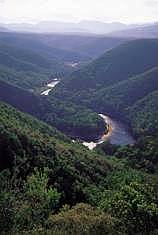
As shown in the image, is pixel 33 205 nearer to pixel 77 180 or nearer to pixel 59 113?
pixel 77 180

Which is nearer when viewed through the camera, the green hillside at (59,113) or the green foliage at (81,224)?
the green foliage at (81,224)

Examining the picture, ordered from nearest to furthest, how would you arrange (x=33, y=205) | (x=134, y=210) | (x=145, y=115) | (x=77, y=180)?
(x=33, y=205) → (x=134, y=210) → (x=77, y=180) → (x=145, y=115)

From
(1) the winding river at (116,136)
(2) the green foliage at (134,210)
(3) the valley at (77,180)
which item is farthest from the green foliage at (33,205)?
(1) the winding river at (116,136)

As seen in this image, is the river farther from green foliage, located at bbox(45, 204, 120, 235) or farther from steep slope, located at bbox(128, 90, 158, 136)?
green foliage, located at bbox(45, 204, 120, 235)

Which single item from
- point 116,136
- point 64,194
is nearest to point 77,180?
point 64,194

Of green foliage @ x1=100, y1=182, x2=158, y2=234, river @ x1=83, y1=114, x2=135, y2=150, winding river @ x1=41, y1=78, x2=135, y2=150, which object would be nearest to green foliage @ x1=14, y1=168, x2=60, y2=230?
green foliage @ x1=100, y1=182, x2=158, y2=234

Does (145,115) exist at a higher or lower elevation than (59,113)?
higher

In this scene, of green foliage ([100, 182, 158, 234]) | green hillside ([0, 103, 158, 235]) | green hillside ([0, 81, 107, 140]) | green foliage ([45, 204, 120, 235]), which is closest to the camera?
green foliage ([45, 204, 120, 235])

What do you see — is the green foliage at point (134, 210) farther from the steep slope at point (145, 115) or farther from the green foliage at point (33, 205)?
the steep slope at point (145, 115)

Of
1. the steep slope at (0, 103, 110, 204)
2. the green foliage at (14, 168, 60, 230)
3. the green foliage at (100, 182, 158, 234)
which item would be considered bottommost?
the steep slope at (0, 103, 110, 204)
